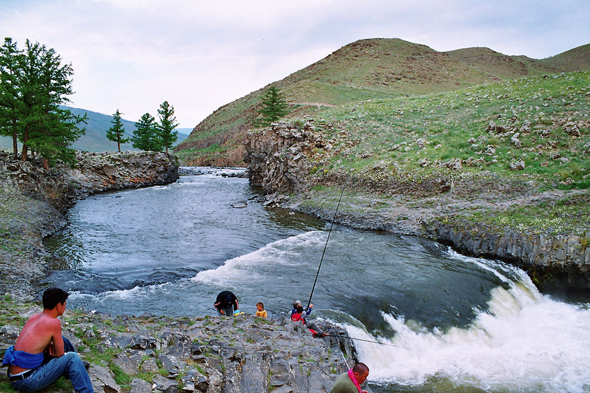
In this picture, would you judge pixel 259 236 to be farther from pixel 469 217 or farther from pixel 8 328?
pixel 8 328

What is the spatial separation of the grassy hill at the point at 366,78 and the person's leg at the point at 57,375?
48.1m

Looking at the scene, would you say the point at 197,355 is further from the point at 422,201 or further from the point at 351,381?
the point at 422,201

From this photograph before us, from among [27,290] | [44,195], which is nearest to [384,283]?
[27,290]

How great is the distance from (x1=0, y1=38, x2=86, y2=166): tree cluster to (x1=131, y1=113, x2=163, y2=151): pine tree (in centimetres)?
2305

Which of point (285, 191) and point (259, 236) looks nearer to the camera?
point (259, 236)

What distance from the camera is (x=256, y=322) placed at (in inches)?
360

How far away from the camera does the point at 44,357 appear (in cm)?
467

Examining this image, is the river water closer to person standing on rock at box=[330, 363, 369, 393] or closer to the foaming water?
the foaming water

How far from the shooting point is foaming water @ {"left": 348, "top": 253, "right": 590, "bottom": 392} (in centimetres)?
937

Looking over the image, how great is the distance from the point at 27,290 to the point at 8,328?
271 inches

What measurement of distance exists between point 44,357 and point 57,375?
31 centimetres

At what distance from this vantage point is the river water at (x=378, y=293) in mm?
9992

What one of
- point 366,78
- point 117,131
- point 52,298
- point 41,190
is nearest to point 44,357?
point 52,298

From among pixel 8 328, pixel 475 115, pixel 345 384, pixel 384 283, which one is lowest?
pixel 384 283
